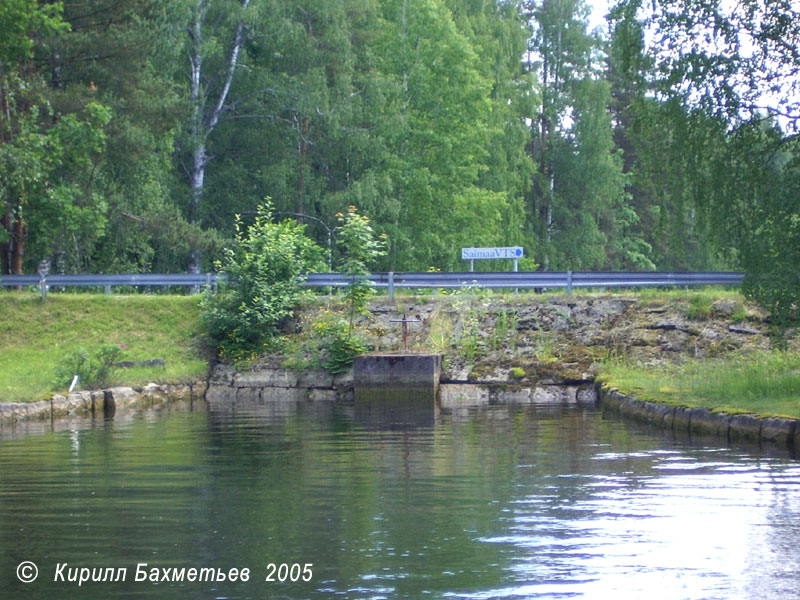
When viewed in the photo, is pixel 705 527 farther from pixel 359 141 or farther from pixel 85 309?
pixel 359 141

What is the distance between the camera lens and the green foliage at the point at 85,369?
23.2 metres

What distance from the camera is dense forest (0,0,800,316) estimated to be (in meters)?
19.4

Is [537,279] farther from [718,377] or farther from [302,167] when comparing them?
[302,167]

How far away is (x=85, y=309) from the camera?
30.9m

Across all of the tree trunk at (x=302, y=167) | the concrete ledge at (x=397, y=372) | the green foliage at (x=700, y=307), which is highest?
the tree trunk at (x=302, y=167)

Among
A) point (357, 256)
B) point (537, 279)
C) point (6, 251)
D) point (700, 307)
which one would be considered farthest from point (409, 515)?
point (6, 251)

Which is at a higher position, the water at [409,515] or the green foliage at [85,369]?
the green foliage at [85,369]

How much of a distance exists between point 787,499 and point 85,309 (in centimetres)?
2422

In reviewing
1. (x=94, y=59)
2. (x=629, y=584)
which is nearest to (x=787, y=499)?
(x=629, y=584)

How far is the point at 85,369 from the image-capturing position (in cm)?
2378

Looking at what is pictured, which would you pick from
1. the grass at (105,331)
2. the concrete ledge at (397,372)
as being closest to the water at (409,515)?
the concrete ledge at (397,372)

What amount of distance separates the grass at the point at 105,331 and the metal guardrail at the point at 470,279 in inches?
20.1

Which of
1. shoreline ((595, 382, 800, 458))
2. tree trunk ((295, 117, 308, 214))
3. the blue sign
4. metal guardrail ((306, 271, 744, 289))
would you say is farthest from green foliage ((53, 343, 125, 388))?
tree trunk ((295, 117, 308, 214))

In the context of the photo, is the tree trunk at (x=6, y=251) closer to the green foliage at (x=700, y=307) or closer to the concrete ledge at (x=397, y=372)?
the concrete ledge at (x=397, y=372)
